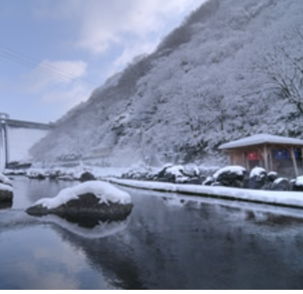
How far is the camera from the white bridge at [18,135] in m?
69.7

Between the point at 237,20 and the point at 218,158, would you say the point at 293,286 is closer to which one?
the point at 218,158

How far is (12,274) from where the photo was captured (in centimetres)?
396

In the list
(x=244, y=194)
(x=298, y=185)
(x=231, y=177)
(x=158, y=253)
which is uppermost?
(x=231, y=177)

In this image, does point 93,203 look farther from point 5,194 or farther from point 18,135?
point 18,135

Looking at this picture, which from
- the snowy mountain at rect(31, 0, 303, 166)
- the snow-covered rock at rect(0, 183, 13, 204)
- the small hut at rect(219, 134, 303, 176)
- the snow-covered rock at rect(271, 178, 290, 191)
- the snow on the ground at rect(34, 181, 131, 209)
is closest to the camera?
the snow on the ground at rect(34, 181, 131, 209)

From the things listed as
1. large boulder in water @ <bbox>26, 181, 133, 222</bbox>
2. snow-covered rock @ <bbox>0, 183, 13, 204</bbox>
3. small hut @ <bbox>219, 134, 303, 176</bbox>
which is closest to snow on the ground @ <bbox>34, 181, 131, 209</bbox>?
large boulder in water @ <bbox>26, 181, 133, 222</bbox>

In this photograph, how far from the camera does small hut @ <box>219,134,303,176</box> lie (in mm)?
16534

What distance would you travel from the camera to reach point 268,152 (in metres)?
17.3

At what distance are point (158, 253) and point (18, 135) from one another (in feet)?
284

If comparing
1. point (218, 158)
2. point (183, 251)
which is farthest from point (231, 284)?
point (218, 158)

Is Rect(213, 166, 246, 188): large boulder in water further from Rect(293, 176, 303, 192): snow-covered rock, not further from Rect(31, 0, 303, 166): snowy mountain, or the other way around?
Rect(31, 0, 303, 166): snowy mountain

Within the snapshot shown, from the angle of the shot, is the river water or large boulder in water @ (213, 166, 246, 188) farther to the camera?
large boulder in water @ (213, 166, 246, 188)

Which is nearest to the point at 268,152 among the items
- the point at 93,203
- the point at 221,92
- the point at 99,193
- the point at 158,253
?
the point at 221,92

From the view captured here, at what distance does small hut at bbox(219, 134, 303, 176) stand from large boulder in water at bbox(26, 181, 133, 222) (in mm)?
11515
